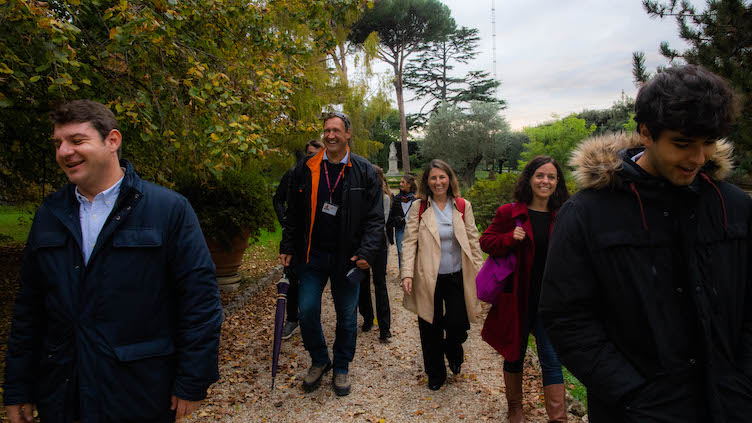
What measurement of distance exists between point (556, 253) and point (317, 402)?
2.87 m

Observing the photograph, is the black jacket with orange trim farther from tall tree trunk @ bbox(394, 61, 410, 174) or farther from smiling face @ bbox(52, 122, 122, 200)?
tall tree trunk @ bbox(394, 61, 410, 174)

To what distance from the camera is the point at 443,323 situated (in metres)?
3.93

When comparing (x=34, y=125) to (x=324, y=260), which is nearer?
(x=324, y=260)

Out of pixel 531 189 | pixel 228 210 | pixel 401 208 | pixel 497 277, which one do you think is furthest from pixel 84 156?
pixel 401 208

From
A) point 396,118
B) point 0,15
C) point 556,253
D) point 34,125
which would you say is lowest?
point 556,253

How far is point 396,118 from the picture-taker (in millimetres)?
51875

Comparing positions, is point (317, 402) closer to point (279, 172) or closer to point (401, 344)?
point (401, 344)

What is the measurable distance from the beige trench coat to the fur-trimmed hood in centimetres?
219

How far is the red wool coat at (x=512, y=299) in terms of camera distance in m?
3.19

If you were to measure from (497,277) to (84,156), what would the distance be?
2.65 meters

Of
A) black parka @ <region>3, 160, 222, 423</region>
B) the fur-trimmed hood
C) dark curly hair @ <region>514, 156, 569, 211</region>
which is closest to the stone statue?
dark curly hair @ <region>514, 156, 569, 211</region>

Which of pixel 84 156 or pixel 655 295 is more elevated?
pixel 84 156

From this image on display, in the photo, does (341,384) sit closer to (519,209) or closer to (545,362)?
(545,362)

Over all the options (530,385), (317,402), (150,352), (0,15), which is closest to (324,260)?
(317,402)
